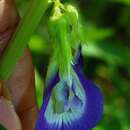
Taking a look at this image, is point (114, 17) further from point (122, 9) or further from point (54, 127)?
point (54, 127)

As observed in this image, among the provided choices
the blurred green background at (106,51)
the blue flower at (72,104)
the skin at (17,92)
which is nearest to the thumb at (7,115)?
the skin at (17,92)

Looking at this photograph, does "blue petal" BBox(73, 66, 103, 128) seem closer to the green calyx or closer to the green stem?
the green calyx

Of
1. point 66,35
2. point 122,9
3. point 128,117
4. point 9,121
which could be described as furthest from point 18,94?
point 122,9

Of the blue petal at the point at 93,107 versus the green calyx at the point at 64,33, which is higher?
the green calyx at the point at 64,33

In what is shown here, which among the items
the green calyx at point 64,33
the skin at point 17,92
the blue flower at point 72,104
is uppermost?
the green calyx at point 64,33

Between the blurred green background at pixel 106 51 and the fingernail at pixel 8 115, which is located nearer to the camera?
the fingernail at pixel 8 115

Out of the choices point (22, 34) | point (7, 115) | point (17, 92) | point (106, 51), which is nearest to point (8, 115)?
point (7, 115)

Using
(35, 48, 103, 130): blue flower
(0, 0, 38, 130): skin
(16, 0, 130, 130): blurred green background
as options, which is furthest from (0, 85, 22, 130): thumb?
(16, 0, 130, 130): blurred green background

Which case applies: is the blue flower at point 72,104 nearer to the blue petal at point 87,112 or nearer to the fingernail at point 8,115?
the blue petal at point 87,112
